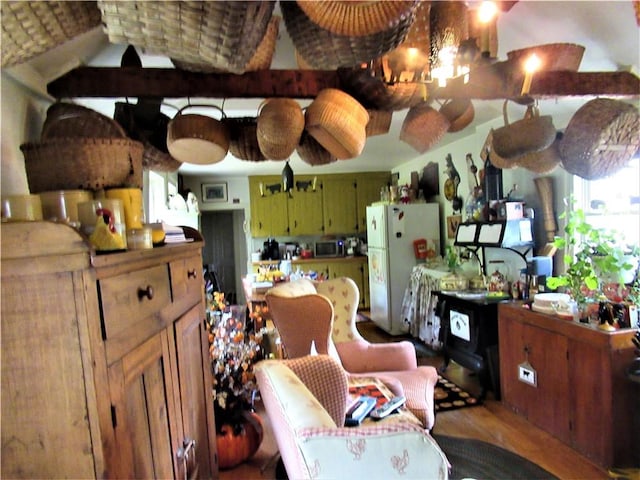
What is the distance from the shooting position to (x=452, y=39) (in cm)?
159

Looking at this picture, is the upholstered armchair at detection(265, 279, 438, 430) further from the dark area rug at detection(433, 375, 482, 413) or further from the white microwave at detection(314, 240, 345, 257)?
the white microwave at detection(314, 240, 345, 257)

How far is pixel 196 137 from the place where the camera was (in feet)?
5.65

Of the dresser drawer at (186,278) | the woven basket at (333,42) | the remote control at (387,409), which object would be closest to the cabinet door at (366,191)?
the remote control at (387,409)

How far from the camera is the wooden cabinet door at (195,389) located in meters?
1.26

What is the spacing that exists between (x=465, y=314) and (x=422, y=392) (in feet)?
3.88

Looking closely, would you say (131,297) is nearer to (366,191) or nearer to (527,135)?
(527,135)

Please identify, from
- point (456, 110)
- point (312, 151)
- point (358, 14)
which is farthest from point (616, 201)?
point (358, 14)

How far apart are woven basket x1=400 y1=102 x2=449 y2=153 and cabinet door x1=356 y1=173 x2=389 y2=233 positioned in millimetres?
4723

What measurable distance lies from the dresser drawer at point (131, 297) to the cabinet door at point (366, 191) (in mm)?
5701

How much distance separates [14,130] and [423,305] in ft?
12.7

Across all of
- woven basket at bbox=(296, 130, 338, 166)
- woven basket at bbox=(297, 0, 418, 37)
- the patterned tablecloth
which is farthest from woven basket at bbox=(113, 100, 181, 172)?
the patterned tablecloth

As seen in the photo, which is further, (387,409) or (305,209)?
(305,209)

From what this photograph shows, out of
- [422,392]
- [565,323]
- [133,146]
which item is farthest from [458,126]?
[133,146]

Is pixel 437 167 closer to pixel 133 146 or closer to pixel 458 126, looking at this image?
pixel 458 126
